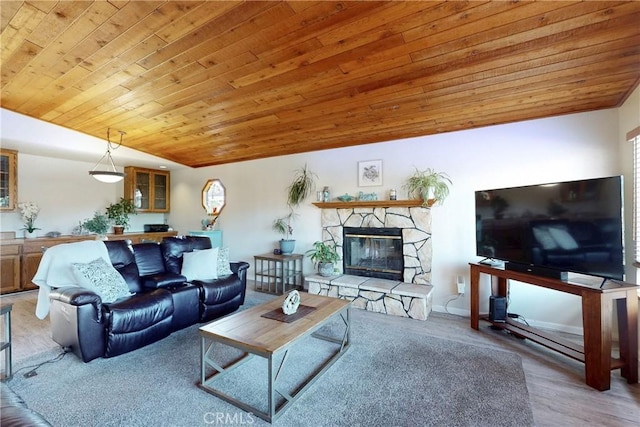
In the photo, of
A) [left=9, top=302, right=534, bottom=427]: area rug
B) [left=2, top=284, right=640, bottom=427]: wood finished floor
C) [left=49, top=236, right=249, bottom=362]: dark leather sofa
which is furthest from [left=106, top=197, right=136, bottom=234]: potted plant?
[left=9, top=302, right=534, bottom=427]: area rug

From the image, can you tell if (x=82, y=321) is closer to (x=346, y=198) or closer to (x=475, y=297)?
(x=346, y=198)

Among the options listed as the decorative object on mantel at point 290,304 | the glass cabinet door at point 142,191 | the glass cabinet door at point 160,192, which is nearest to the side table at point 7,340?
the decorative object on mantel at point 290,304

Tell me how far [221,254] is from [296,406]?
2308mm

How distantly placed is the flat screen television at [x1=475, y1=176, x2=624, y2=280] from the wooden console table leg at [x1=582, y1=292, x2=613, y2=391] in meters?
0.25

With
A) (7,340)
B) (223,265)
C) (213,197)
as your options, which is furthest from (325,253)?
(7,340)

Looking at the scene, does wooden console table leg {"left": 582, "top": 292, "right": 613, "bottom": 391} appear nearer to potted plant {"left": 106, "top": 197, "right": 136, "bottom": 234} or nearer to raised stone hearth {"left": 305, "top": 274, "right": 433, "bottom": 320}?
raised stone hearth {"left": 305, "top": 274, "right": 433, "bottom": 320}

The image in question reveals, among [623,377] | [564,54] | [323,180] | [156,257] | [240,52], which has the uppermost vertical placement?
[240,52]

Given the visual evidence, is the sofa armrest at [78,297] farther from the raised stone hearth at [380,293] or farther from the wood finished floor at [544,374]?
the raised stone hearth at [380,293]

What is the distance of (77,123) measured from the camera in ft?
13.8

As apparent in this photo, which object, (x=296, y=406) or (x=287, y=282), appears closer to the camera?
(x=296, y=406)

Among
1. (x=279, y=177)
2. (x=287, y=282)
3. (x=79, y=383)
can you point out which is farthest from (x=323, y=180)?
(x=79, y=383)

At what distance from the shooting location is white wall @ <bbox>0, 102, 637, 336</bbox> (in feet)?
10.1

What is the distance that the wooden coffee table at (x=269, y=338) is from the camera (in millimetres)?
1801

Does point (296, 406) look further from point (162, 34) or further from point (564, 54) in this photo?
point (564, 54)
